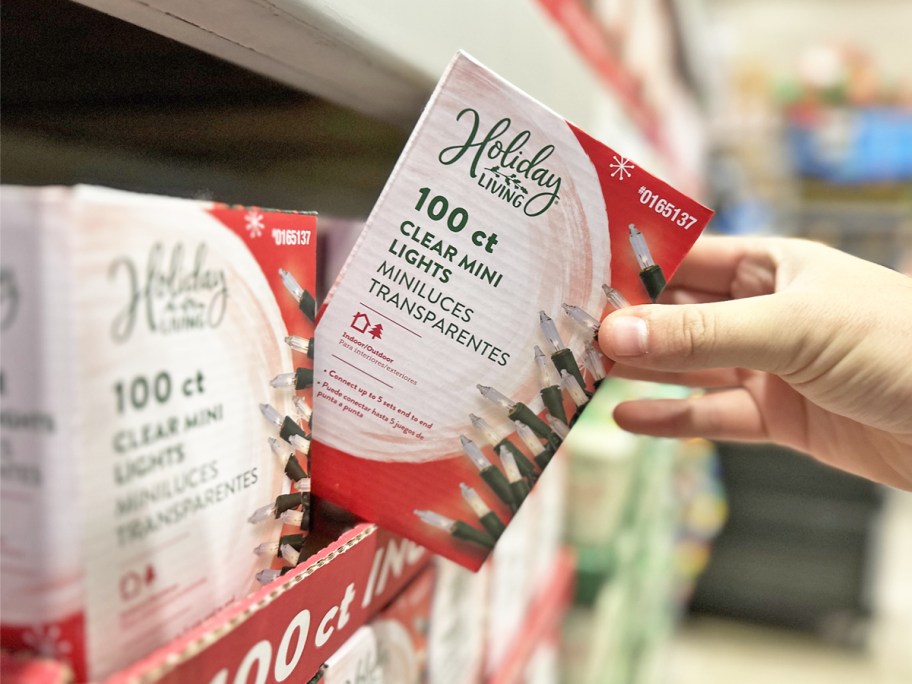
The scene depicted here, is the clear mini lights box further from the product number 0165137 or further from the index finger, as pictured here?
the index finger

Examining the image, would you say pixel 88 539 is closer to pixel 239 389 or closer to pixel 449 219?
pixel 239 389

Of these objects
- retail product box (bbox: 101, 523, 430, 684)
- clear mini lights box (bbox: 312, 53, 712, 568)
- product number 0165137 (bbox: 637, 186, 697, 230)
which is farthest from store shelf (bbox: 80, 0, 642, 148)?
retail product box (bbox: 101, 523, 430, 684)

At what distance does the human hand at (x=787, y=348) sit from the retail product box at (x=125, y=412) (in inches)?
11.6

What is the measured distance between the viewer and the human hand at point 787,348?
63cm

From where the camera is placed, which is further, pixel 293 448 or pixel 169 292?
pixel 293 448

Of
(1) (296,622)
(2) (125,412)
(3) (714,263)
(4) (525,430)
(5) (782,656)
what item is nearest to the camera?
(2) (125,412)

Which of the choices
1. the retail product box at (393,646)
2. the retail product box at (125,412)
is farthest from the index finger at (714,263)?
the retail product box at (125,412)

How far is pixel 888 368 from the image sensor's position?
70cm

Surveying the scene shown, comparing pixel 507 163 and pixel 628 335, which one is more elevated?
pixel 507 163

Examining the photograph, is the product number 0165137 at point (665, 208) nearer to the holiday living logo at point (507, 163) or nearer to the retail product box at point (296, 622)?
the holiday living logo at point (507, 163)

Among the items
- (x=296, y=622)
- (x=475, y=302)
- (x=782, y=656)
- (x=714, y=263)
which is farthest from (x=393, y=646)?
(x=782, y=656)

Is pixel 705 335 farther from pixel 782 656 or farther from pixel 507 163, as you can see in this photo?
pixel 782 656

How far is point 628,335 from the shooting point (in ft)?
1.94

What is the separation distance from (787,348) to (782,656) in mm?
3189
